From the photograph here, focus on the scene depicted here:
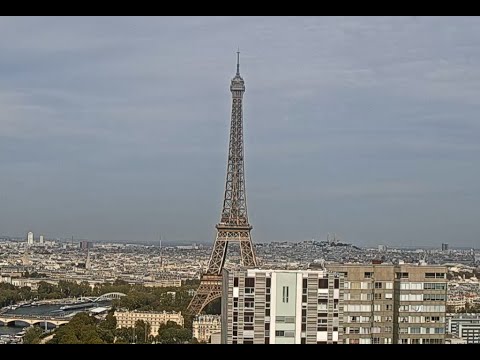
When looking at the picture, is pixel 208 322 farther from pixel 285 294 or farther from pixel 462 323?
pixel 462 323

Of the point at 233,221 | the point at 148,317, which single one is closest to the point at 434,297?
the point at 148,317

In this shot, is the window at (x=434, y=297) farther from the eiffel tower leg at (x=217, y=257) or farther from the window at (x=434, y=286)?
the eiffel tower leg at (x=217, y=257)

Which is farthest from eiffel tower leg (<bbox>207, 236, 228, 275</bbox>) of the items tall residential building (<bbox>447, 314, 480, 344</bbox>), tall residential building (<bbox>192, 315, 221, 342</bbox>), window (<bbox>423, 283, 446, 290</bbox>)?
tall residential building (<bbox>447, 314, 480, 344</bbox>)

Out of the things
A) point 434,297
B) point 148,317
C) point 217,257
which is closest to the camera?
point 434,297

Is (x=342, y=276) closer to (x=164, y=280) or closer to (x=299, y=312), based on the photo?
(x=299, y=312)

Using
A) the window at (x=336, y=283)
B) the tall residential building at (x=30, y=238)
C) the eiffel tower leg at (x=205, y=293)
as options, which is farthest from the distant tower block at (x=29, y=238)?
the window at (x=336, y=283)

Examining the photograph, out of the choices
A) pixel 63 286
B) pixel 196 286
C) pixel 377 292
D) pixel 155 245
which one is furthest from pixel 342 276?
pixel 63 286
